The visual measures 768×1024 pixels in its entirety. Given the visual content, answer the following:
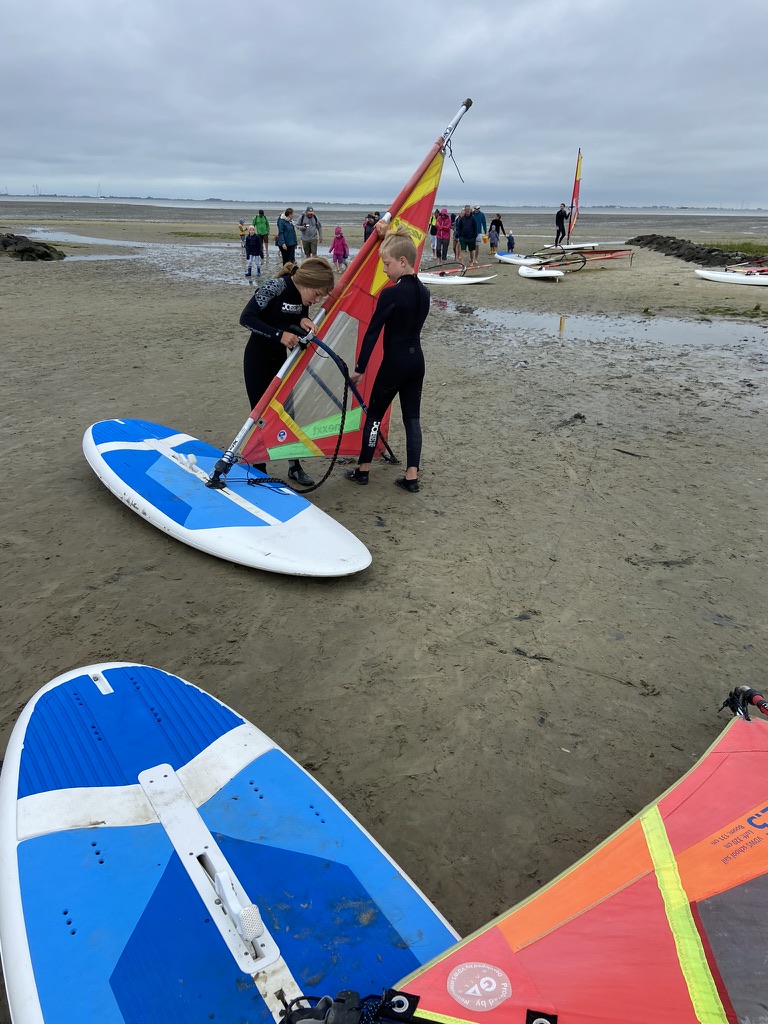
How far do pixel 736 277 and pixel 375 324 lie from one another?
15529 mm

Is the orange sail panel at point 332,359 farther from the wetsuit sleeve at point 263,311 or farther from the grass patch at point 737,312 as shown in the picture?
the grass patch at point 737,312

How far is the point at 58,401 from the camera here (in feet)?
22.6

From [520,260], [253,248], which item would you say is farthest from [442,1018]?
[520,260]

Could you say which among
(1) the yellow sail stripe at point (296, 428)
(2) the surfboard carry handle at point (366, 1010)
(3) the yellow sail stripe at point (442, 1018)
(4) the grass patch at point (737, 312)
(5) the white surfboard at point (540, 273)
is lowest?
(2) the surfboard carry handle at point (366, 1010)

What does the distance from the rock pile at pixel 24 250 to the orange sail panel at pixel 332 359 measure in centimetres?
1977

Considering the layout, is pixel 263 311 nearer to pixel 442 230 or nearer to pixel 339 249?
pixel 339 249

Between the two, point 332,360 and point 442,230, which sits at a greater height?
point 442,230

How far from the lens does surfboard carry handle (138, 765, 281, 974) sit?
173cm

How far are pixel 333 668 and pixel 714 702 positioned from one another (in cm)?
186

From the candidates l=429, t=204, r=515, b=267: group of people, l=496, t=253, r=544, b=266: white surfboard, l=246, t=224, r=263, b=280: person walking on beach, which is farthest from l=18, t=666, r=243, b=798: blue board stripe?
l=496, t=253, r=544, b=266: white surfboard

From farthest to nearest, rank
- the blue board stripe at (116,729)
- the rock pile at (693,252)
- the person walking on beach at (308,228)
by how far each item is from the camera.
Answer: the rock pile at (693,252) < the person walking on beach at (308,228) < the blue board stripe at (116,729)

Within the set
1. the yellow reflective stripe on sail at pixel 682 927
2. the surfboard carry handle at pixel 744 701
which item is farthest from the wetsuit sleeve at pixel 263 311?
the yellow reflective stripe on sail at pixel 682 927

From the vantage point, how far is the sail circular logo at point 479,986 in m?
1.41

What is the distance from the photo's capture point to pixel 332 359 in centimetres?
465
